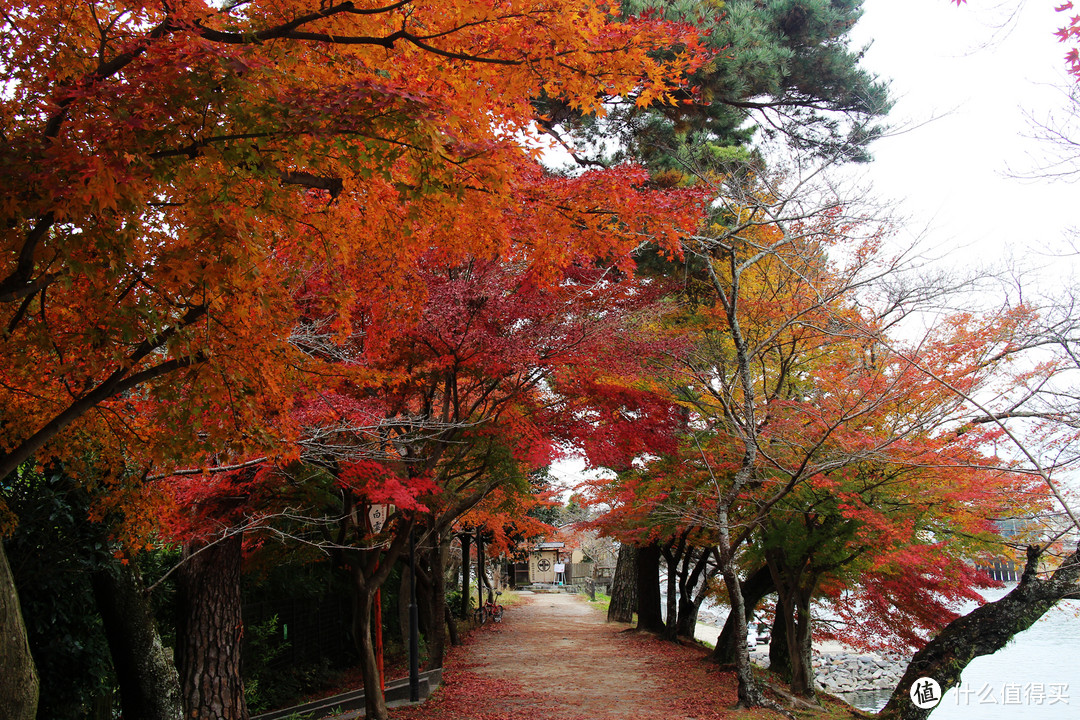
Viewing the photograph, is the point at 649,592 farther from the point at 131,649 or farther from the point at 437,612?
the point at 131,649

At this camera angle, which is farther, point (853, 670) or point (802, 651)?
point (853, 670)

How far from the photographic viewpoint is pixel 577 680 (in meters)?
12.8

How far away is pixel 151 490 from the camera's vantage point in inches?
244

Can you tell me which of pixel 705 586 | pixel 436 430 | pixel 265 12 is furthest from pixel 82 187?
pixel 705 586

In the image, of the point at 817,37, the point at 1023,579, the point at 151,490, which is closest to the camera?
the point at 151,490

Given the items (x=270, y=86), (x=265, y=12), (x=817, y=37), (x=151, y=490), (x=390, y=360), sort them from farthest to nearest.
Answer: (x=817, y=37) → (x=390, y=360) → (x=151, y=490) → (x=265, y=12) → (x=270, y=86)

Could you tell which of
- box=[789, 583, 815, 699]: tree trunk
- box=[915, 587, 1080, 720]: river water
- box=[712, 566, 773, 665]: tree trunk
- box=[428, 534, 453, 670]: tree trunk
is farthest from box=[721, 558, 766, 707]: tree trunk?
box=[428, 534, 453, 670]: tree trunk

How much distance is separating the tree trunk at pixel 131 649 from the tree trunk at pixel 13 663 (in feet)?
8.94

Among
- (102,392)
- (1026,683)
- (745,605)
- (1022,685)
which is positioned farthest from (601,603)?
(102,392)

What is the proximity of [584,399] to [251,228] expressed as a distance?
787 cm

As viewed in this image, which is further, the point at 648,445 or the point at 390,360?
the point at 648,445

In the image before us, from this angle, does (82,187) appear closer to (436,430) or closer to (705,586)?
(436,430)

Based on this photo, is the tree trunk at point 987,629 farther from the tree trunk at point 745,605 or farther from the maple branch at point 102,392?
the maple branch at point 102,392

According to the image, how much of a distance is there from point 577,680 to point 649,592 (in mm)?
7120
